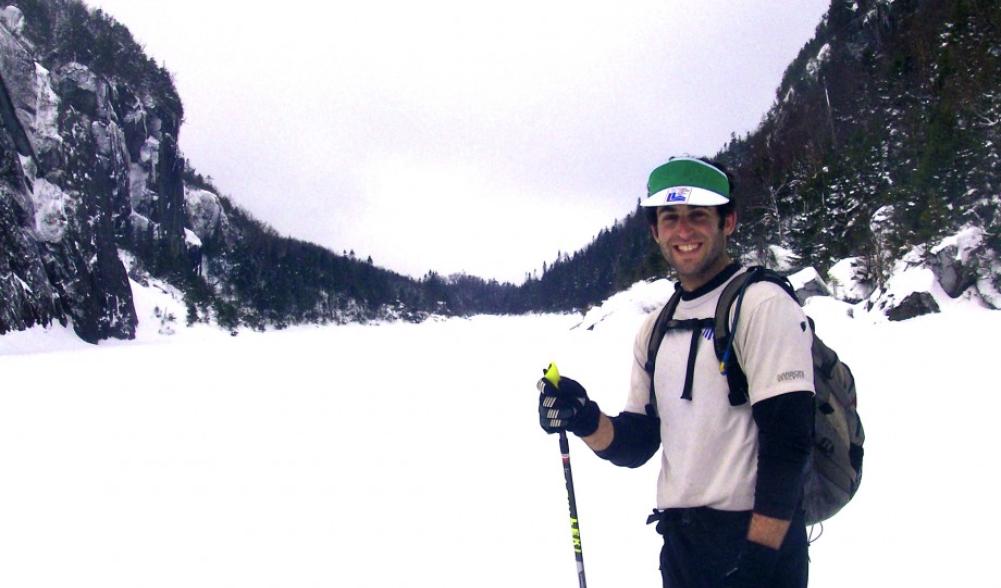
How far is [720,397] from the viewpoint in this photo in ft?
6.13

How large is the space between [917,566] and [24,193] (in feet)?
142

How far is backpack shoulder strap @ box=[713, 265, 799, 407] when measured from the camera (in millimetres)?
1797

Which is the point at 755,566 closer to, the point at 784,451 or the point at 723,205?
the point at 784,451

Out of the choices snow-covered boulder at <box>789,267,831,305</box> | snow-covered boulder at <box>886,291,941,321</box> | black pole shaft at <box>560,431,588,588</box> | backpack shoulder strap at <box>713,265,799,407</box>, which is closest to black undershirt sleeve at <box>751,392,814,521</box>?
backpack shoulder strap at <box>713,265,799,407</box>

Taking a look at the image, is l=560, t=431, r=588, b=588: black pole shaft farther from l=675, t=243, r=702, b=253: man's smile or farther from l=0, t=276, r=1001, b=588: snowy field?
l=0, t=276, r=1001, b=588: snowy field

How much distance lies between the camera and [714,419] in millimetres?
1878

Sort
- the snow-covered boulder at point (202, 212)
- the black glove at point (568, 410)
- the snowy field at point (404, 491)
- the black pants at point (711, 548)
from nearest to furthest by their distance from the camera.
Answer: the black pants at point (711, 548) < the black glove at point (568, 410) < the snowy field at point (404, 491) < the snow-covered boulder at point (202, 212)

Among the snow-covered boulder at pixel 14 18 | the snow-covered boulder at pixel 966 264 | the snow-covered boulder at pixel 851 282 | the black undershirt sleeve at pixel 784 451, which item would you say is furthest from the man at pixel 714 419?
Answer: the snow-covered boulder at pixel 14 18

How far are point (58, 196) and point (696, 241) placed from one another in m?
45.2

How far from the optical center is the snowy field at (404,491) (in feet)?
13.9

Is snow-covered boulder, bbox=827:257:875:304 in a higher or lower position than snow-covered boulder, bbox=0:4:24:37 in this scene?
lower

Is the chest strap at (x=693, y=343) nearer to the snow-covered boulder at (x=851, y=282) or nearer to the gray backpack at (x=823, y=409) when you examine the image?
the gray backpack at (x=823, y=409)

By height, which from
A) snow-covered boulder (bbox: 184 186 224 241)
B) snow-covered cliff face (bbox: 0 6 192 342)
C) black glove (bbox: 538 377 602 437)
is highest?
snow-covered boulder (bbox: 184 186 224 241)

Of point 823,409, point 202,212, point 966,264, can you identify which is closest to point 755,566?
point 823,409
